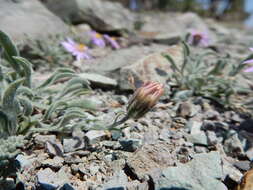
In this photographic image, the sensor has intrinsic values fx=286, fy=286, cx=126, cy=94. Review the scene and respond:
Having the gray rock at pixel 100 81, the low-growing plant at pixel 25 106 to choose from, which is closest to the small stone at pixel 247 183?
the low-growing plant at pixel 25 106

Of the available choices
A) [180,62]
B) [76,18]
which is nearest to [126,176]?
[180,62]

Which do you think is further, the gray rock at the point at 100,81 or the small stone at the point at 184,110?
the gray rock at the point at 100,81

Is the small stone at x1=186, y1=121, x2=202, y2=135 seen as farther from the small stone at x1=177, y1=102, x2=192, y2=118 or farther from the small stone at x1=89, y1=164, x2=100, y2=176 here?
the small stone at x1=89, y1=164, x2=100, y2=176

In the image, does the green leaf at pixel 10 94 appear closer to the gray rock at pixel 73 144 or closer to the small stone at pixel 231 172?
the gray rock at pixel 73 144

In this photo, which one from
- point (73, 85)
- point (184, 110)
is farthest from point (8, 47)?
point (184, 110)

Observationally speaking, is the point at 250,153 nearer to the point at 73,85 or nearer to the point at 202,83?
the point at 202,83

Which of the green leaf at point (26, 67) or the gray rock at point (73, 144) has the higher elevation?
the green leaf at point (26, 67)
